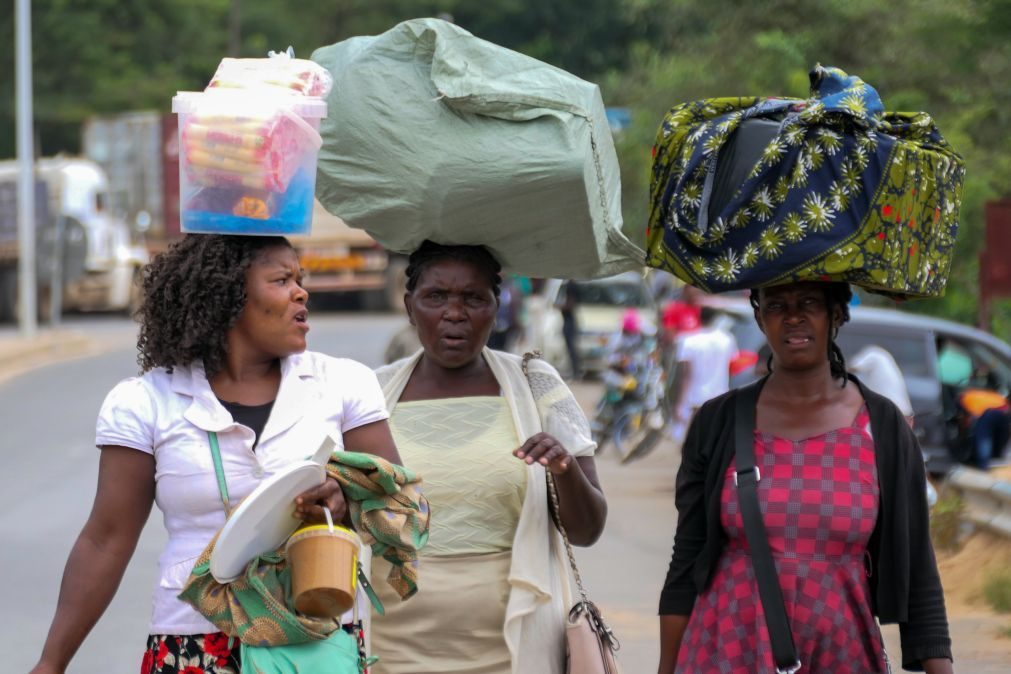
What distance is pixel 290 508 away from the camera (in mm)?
3178

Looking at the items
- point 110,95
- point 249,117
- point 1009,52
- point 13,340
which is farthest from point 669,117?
point 110,95

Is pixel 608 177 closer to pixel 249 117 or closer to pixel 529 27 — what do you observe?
pixel 249 117

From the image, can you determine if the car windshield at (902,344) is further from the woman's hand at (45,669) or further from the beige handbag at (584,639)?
the woman's hand at (45,669)

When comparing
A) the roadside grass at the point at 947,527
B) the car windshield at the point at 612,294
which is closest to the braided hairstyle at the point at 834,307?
the roadside grass at the point at 947,527

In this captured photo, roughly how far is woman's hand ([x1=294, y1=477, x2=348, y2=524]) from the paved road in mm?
4437

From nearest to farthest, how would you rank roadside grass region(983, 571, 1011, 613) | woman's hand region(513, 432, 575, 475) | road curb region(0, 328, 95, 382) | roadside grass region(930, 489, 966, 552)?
woman's hand region(513, 432, 575, 475) → roadside grass region(983, 571, 1011, 613) → roadside grass region(930, 489, 966, 552) → road curb region(0, 328, 95, 382)

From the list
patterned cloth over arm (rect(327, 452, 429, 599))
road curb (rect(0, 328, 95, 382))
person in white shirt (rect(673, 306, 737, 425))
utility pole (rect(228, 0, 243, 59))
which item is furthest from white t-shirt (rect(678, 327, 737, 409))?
utility pole (rect(228, 0, 243, 59))

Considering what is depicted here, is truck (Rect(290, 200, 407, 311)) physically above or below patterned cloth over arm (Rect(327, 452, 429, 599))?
below

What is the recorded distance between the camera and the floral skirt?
3.37m

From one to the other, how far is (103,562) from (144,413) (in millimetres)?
322

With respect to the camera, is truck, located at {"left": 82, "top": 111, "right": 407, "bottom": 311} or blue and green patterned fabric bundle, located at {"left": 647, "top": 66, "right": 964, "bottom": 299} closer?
blue and green patterned fabric bundle, located at {"left": 647, "top": 66, "right": 964, "bottom": 299}

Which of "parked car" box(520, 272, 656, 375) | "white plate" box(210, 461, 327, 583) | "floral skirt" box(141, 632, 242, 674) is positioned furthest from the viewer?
"parked car" box(520, 272, 656, 375)

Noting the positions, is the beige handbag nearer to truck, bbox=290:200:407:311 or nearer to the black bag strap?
the black bag strap

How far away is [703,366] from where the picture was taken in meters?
13.1
